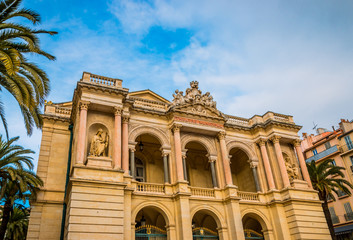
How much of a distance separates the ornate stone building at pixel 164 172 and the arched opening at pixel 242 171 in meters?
0.09

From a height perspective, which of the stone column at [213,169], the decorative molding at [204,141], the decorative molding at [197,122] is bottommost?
the stone column at [213,169]

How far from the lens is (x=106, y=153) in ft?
61.4

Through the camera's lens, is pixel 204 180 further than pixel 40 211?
Yes

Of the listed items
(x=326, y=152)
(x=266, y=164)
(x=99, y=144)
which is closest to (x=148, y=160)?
(x=99, y=144)

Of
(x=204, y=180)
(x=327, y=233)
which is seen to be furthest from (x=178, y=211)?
(x=327, y=233)

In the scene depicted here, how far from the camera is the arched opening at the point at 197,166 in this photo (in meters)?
24.9

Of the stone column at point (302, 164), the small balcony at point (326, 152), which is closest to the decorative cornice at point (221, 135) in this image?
the stone column at point (302, 164)

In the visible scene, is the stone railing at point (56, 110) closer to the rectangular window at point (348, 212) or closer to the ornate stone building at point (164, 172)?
the ornate stone building at point (164, 172)

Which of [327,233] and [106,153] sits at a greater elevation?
[106,153]

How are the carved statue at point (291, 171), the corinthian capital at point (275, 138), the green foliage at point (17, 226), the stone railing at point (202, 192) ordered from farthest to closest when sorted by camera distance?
the green foliage at point (17, 226)
the corinthian capital at point (275, 138)
the carved statue at point (291, 171)
the stone railing at point (202, 192)

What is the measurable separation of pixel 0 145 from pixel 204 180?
14.7 meters

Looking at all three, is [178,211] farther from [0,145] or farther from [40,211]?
[0,145]

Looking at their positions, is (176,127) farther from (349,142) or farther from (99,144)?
(349,142)

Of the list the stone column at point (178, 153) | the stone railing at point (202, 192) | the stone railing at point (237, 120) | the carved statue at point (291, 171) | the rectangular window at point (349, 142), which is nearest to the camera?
the stone column at point (178, 153)
